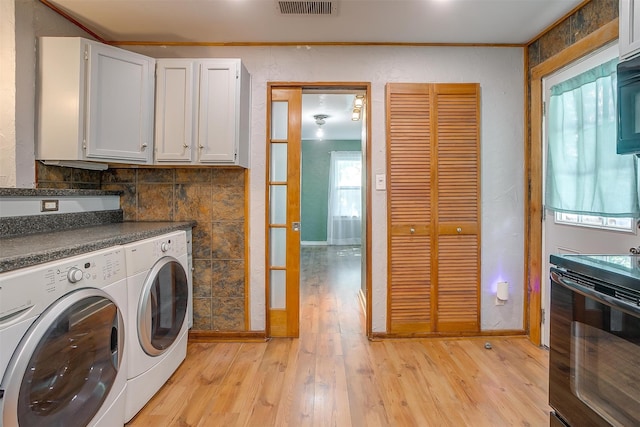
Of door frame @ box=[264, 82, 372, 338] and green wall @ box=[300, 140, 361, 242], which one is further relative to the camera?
green wall @ box=[300, 140, 361, 242]

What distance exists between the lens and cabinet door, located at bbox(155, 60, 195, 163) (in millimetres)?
2240

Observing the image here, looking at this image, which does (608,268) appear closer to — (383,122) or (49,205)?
(383,122)

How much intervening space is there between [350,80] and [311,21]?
534 millimetres

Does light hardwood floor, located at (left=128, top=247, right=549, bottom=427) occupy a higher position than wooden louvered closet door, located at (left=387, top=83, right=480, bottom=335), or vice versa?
wooden louvered closet door, located at (left=387, top=83, right=480, bottom=335)

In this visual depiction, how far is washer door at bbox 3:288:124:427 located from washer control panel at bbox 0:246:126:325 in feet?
0.13

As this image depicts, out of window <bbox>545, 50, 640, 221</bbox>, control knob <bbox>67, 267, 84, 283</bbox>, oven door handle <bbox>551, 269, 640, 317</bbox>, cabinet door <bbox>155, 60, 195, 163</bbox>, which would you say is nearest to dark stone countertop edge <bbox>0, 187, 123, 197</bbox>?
cabinet door <bbox>155, 60, 195, 163</bbox>

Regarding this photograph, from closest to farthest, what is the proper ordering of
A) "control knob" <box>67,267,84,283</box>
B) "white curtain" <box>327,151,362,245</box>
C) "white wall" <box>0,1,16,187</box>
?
"control knob" <box>67,267,84,283</box> < "white wall" <box>0,1,16,187</box> < "white curtain" <box>327,151,362,245</box>

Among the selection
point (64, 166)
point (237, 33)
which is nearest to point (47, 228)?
point (64, 166)

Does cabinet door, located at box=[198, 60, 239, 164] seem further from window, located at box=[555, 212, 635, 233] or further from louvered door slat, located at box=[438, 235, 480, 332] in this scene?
window, located at box=[555, 212, 635, 233]

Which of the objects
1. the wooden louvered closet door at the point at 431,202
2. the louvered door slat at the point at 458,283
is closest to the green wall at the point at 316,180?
the wooden louvered closet door at the point at 431,202

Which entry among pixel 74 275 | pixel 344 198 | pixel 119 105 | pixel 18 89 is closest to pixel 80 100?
pixel 119 105

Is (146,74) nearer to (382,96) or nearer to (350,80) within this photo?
(350,80)

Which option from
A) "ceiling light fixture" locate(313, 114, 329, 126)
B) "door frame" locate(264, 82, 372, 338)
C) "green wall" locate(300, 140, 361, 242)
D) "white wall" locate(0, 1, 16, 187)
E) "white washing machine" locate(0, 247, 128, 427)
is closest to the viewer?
"white washing machine" locate(0, 247, 128, 427)

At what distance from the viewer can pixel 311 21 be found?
2.21 m
